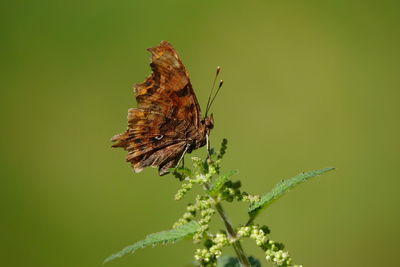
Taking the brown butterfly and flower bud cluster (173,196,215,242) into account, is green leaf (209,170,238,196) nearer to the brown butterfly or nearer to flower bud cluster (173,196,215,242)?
flower bud cluster (173,196,215,242)

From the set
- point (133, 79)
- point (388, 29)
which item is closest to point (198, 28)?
point (133, 79)

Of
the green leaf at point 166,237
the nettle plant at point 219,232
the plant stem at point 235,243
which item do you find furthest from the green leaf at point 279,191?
the green leaf at point 166,237

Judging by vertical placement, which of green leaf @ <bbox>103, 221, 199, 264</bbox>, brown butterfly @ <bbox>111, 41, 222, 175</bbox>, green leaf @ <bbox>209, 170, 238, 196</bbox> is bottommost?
green leaf @ <bbox>103, 221, 199, 264</bbox>

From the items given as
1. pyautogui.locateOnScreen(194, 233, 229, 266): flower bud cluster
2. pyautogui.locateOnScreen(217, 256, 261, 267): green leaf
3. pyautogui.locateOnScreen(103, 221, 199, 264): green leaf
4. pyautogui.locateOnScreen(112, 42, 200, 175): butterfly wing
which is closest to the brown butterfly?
pyautogui.locateOnScreen(112, 42, 200, 175): butterfly wing

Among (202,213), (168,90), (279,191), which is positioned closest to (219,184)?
(202,213)

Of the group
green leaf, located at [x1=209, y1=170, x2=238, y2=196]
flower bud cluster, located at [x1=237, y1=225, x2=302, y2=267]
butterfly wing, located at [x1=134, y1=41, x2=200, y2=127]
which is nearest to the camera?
flower bud cluster, located at [x1=237, y1=225, x2=302, y2=267]

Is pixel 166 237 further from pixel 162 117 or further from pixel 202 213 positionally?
pixel 162 117
